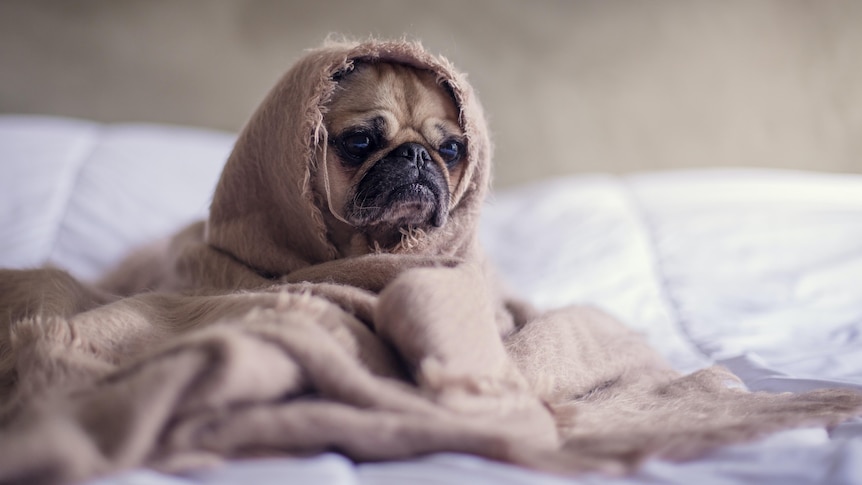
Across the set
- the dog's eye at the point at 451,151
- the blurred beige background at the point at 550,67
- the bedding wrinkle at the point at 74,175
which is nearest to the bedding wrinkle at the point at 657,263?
the blurred beige background at the point at 550,67

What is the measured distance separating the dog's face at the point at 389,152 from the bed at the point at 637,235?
0.26m

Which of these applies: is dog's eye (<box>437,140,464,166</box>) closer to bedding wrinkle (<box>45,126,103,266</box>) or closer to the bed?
the bed

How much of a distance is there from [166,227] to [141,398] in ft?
4.74

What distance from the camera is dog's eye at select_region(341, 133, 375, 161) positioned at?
1.27 meters

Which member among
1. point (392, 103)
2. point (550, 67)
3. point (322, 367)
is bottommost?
point (322, 367)

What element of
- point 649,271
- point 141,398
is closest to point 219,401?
point 141,398

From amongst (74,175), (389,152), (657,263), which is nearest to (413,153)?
(389,152)

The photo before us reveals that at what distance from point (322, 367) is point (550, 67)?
7.44 feet

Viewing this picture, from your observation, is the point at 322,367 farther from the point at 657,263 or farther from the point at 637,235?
the point at 637,235

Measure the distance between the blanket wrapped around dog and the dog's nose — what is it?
11 cm

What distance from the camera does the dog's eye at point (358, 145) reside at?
1.27 m

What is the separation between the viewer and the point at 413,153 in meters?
1.26

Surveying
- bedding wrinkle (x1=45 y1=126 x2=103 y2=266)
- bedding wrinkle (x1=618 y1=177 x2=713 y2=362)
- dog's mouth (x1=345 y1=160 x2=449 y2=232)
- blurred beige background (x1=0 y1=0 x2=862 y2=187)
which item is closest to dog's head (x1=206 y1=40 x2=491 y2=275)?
dog's mouth (x1=345 y1=160 x2=449 y2=232)

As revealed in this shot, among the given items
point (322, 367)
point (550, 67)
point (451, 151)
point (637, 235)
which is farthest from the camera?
point (550, 67)
